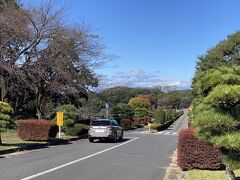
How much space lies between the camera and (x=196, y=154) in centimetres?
1380

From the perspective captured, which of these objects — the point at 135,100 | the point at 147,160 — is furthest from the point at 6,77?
the point at 135,100

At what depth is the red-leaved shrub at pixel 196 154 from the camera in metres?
13.7

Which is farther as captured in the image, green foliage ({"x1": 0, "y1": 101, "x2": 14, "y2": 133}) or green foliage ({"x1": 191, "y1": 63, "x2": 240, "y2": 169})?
green foliage ({"x1": 0, "y1": 101, "x2": 14, "y2": 133})

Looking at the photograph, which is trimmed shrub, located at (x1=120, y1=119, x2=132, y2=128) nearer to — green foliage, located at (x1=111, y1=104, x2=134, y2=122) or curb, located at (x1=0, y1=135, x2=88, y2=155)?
green foliage, located at (x1=111, y1=104, x2=134, y2=122)

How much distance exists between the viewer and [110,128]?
29.2 metres

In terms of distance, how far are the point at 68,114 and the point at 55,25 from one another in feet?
24.3

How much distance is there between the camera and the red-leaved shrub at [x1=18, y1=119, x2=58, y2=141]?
2626 centimetres

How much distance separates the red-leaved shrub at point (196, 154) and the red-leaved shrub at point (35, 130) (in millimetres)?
13688

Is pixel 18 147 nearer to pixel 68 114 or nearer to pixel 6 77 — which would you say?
pixel 68 114

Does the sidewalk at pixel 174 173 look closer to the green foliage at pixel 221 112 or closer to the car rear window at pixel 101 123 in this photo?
the green foliage at pixel 221 112

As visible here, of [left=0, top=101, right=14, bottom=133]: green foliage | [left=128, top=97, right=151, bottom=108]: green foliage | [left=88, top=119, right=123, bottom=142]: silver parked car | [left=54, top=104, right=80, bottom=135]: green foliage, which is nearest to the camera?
[left=0, top=101, right=14, bottom=133]: green foliage

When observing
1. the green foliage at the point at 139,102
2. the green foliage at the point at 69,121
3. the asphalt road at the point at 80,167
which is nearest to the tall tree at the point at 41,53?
the green foliage at the point at 69,121

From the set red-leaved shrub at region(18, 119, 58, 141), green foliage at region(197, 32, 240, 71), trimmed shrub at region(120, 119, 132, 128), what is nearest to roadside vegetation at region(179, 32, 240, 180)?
red-leaved shrub at region(18, 119, 58, 141)

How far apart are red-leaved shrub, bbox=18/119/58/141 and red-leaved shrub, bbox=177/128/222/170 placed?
13.7m
